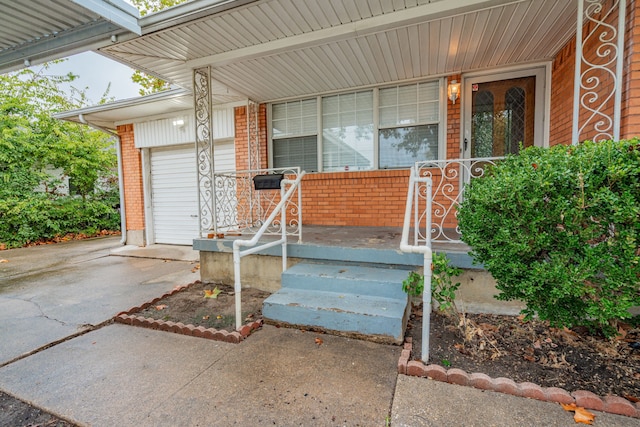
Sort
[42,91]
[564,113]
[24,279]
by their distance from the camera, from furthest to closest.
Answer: [42,91]
[24,279]
[564,113]

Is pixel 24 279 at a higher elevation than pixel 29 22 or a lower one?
lower

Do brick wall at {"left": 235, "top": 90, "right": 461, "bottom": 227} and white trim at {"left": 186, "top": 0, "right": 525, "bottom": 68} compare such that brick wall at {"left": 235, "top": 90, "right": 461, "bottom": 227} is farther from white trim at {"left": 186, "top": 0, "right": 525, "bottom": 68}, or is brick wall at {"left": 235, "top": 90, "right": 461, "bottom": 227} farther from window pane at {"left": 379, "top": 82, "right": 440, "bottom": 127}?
white trim at {"left": 186, "top": 0, "right": 525, "bottom": 68}

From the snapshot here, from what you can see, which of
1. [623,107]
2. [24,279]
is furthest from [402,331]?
[24,279]

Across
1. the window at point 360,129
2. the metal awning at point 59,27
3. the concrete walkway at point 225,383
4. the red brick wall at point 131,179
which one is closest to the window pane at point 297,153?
the window at point 360,129

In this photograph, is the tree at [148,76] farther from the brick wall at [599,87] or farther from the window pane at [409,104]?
the brick wall at [599,87]

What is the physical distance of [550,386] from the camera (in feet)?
6.27

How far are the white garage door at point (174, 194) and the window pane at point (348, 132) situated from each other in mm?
2825

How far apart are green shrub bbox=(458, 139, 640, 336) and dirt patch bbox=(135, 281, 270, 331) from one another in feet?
7.88

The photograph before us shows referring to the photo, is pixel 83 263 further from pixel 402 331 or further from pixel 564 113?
pixel 564 113

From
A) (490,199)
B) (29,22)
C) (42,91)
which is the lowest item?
(490,199)

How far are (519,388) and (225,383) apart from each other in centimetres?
190

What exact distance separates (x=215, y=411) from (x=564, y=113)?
4.92 m

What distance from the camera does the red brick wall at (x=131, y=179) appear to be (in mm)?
7461

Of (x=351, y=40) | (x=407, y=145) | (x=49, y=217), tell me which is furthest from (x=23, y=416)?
(x=49, y=217)
